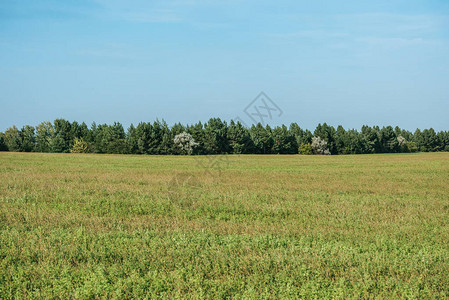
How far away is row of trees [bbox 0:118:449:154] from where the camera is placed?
89.8 metres

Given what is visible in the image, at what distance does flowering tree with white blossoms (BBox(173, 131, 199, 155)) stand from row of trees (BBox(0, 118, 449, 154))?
1175mm

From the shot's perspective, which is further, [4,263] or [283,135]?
[283,135]

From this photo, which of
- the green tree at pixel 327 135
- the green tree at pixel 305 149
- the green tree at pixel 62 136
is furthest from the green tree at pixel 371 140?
the green tree at pixel 62 136

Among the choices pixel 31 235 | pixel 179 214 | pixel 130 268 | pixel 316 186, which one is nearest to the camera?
pixel 130 268

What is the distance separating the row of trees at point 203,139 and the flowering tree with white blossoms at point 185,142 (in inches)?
46.2

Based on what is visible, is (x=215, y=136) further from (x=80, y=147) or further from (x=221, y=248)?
(x=221, y=248)

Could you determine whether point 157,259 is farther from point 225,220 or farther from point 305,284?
point 225,220

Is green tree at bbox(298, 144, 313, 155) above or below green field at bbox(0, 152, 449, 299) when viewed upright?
above

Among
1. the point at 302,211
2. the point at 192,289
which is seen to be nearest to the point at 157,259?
the point at 192,289

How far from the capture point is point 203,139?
90.5 m

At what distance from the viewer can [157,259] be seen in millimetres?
7145

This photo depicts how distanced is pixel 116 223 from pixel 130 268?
3.66m

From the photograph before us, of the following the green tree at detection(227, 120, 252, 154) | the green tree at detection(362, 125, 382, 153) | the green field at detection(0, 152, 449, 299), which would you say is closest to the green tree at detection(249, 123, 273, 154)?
the green tree at detection(227, 120, 252, 154)

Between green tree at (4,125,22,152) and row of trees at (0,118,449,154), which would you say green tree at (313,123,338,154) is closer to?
row of trees at (0,118,449,154)
